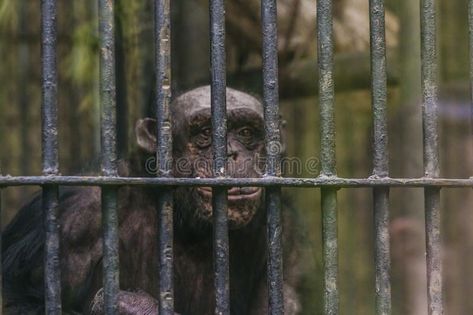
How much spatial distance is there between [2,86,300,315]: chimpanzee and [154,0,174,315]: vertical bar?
29.2 inches

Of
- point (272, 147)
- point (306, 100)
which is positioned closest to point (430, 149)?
point (272, 147)

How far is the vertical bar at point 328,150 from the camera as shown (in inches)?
97.5

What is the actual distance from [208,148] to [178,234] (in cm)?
32

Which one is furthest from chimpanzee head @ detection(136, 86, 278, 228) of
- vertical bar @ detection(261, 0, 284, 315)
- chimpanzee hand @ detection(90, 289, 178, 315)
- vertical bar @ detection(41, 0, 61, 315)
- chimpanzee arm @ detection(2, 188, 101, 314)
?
vertical bar @ detection(41, 0, 61, 315)

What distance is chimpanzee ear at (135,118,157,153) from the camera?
12.5 ft

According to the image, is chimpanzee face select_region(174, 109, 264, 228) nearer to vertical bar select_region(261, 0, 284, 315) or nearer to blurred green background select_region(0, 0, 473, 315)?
vertical bar select_region(261, 0, 284, 315)

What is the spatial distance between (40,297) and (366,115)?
134 inches

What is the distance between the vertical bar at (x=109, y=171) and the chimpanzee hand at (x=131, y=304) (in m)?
0.64

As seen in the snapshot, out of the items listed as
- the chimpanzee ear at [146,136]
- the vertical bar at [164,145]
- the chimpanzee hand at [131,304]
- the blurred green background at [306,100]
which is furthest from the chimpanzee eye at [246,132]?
the vertical bar at [164,145]

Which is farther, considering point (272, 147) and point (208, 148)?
point (208, 148)

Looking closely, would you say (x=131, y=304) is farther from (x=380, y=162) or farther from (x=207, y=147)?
(x=380, y=162)

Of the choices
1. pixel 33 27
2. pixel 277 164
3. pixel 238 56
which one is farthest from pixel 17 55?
pixel 277 164

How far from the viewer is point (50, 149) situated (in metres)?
2.37

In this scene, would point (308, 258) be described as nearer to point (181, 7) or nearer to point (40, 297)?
point (40, 297)
